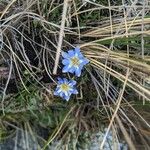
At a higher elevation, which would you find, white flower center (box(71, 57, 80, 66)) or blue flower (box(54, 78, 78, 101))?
white flower center (box(71, 57, 80, 66))

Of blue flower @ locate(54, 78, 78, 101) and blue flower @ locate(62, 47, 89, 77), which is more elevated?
blue flower @ locate(62, 47, 89, 77)

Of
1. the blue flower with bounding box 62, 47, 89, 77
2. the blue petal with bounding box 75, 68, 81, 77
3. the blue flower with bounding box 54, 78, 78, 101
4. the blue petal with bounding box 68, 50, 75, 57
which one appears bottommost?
the blue flower with bounding box 54, 78, 78, 101

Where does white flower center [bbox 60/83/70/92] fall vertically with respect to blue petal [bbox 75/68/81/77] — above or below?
below

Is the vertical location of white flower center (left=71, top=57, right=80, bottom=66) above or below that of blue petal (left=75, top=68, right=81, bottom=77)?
above

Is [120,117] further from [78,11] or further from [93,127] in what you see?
[78,11]
